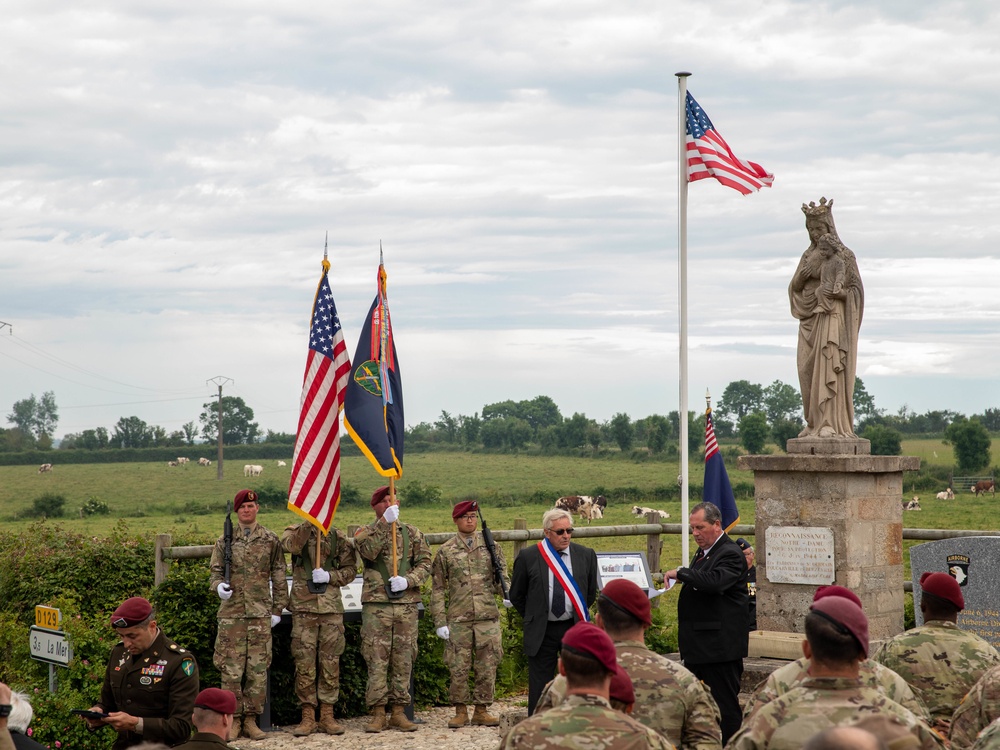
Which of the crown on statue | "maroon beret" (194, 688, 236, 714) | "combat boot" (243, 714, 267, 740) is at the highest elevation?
the crown on statue

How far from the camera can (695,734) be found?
4.78 metres

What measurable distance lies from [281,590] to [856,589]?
190 inches

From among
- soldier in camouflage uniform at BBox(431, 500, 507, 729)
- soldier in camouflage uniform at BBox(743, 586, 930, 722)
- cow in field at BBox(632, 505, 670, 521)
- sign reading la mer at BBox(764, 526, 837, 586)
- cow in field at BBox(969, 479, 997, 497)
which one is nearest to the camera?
soldier in camouflage uniform at BBox(743, 586, 930, 722)

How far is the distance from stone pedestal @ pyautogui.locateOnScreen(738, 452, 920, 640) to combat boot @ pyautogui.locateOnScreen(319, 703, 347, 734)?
3759 mm

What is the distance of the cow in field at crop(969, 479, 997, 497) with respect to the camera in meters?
44.0

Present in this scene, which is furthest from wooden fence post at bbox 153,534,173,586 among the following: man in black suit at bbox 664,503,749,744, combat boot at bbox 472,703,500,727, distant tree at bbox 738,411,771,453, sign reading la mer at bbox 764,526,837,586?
distant tree at bbox 738,411,771,453

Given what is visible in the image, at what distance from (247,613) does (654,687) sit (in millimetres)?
5549

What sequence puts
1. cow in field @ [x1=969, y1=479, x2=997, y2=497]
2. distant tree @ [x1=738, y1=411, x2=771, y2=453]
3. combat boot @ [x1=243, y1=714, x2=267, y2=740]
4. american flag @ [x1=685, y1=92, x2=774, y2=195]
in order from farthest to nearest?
distant tree @ [x1=738, y1=411, x2=771, y2=453], cow in field @ [x1=969, y1=479, x2=997, y2=497], american flag @ [x1=685, y1=92, x2=774, y2=195], combat boot @ [x1=243, y1=714, x2=267, y2=740]

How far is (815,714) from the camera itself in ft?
12.8

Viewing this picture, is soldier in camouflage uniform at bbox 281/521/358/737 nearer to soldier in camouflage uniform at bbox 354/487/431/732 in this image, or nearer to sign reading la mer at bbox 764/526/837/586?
soldier in camouflage uniform at bbox 354/487/431/732

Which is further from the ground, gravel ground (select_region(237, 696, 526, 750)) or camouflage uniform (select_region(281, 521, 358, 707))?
camouflage uniform (select_region(281, 521, 358, 707))

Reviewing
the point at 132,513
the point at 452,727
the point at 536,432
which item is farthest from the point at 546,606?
the point at 536,432

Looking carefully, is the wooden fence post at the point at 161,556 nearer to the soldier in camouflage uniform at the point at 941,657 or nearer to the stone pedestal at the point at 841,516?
the stone pedestal at the point at 841,516

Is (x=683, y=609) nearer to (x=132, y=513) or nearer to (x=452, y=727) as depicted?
(x=452, y=727)
